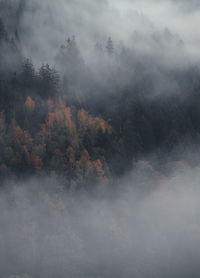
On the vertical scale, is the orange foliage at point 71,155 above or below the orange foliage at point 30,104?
below

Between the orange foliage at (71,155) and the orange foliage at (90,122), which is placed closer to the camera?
the orange foliage at (71,155)

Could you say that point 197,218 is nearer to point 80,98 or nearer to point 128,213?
point 128,213

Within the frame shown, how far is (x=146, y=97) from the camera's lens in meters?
75.3

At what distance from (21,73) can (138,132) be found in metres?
32.5

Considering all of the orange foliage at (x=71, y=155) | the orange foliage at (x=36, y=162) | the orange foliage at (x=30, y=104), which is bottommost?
the orange foliage at (x=36, y=162)

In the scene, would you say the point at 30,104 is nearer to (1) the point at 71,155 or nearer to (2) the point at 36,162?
(2) the point at 36,162

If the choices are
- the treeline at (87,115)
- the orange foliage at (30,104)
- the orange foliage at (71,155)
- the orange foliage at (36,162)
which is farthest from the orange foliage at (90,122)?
the orange foliage at (36,162)

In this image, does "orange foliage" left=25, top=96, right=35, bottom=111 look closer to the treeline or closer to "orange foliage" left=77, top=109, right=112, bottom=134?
the treeline

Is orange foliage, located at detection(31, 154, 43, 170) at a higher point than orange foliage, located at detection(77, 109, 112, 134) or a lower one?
lower

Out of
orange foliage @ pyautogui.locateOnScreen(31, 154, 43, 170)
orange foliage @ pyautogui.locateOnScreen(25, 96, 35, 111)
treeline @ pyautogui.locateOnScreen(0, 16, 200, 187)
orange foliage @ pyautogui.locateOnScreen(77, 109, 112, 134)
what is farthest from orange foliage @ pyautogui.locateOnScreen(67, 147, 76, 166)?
orange foliage @ pyautogui.locateOnScreen(25, 96, 35, 111)

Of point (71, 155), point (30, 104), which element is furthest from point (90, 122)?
point (30, 104)

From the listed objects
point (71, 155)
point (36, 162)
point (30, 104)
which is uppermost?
point (30, 104)

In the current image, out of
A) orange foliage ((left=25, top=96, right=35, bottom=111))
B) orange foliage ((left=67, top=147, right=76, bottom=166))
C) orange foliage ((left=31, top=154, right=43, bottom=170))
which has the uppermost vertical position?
orange foliage ((left=25, top=96, right=35, bottom=111))

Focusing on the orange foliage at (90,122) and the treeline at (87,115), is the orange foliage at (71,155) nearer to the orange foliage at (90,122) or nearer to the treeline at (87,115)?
the treeline at (87,115)
